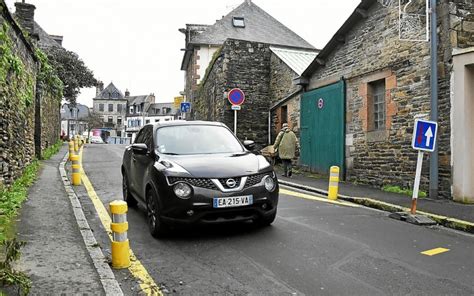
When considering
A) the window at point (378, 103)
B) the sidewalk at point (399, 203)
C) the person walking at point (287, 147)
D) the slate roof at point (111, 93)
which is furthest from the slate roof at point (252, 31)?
the slate roof at point (111, 93)

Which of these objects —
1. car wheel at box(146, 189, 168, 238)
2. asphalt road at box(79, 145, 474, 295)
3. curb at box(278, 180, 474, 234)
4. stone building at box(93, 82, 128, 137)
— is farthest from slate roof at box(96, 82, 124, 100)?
car wheel at box(146, 189, 168, 238)

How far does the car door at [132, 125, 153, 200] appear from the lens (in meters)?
6.35

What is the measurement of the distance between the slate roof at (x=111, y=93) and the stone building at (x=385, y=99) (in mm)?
85658

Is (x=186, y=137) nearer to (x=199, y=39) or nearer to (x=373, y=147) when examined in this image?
(x=373, y=147)

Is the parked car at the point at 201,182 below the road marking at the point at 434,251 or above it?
above

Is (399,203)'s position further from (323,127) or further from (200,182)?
(323,127)

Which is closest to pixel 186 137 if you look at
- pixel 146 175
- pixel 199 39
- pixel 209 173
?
pixel 146 175

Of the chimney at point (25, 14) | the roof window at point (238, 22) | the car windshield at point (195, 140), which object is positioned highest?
the roof window at point (238, 22)

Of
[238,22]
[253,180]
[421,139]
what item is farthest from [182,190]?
[238,22]

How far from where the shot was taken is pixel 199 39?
121 feet

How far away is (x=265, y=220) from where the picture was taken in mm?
5945

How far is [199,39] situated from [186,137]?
104 feet

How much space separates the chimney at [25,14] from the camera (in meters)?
15.4

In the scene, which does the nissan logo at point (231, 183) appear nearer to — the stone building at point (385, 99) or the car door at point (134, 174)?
the car door at point (134, 174)
